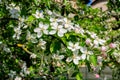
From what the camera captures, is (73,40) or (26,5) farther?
(26,5)

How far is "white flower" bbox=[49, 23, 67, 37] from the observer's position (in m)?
2.61

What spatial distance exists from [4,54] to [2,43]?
49 centimetres

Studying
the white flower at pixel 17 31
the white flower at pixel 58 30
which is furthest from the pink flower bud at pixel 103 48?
the white flower at pixel 17 31

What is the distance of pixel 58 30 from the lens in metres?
2.61

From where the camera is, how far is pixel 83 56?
8.64 feet

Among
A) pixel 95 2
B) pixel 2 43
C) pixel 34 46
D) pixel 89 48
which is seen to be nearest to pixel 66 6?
pixel 2 43

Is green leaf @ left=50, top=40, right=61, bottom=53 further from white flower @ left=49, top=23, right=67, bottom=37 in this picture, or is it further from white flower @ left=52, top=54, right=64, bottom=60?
white flower @ left=52, top=54, right=64, bottom=60

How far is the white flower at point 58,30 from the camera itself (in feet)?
8.57

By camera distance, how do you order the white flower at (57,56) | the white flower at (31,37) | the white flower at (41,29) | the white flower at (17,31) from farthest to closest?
the white flower at (17,31) → the white flower at (31,37) → the white flower at (57,56) → the white flower at (41,29)

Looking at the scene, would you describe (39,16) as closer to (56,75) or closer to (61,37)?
(61,37)

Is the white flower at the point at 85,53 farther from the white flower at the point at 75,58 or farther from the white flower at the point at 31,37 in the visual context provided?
the white flower at the point at 31,37

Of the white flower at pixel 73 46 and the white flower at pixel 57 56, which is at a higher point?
the white flower at pixel 73 46

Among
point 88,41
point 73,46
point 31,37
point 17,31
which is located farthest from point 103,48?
point 17,31

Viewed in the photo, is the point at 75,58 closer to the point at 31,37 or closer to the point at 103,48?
the point at 103,48
